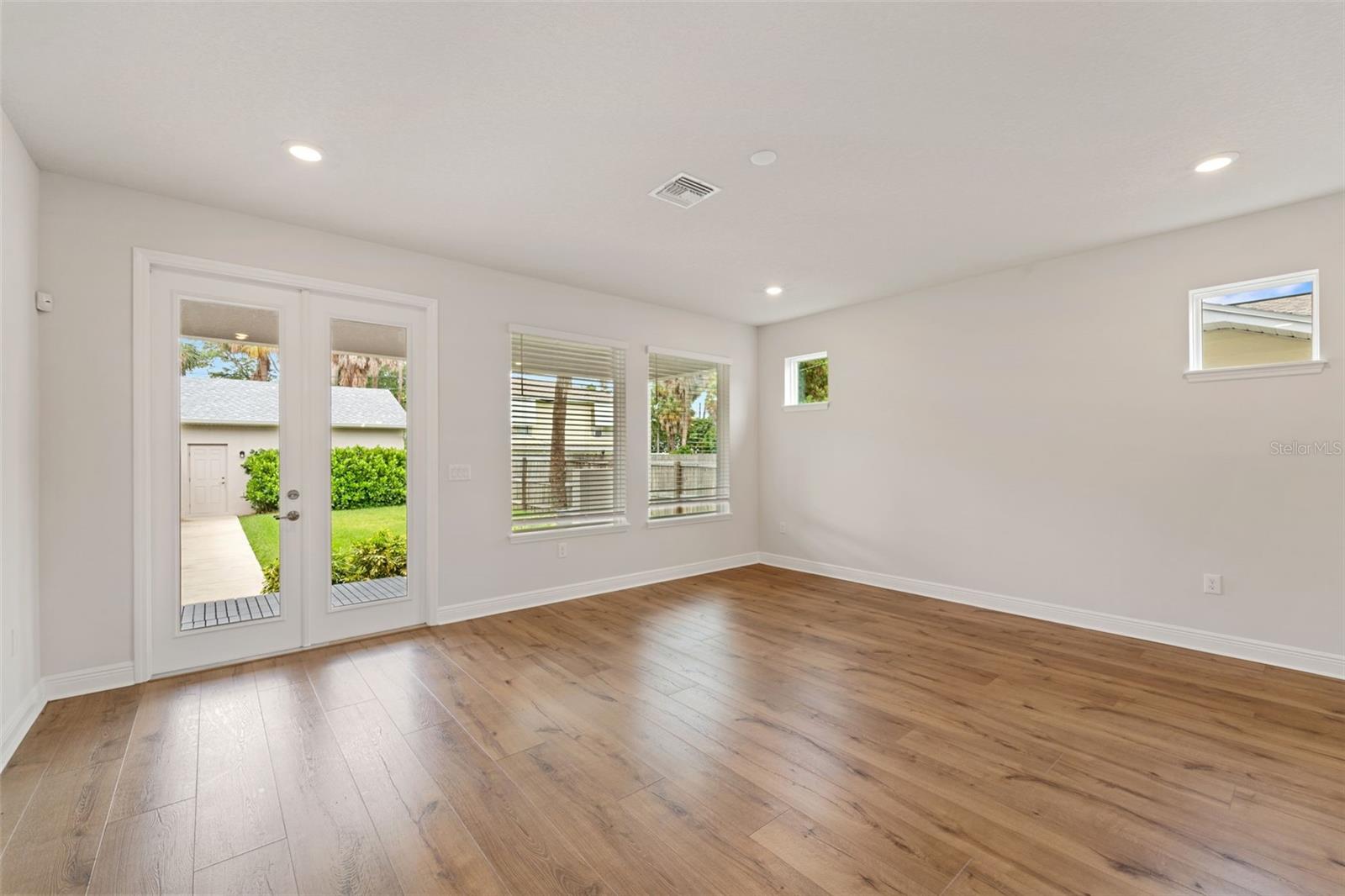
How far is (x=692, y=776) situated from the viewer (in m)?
2.27

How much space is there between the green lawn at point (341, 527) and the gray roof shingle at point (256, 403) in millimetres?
600

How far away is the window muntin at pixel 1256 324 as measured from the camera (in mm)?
3424

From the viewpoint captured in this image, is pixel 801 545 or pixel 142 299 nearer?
pixel 142 299

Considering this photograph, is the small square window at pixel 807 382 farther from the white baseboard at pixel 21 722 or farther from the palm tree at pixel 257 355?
the white baseboard at pixel 21 722

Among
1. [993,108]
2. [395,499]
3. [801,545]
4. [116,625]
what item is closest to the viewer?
[993,108]

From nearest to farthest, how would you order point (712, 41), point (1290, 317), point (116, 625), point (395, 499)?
point (712, 41) < point (116, 625) < point (1290, 317) < point (395, 499)

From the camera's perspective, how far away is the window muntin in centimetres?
342

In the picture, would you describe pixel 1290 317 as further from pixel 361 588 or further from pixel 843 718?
pixel 361 588

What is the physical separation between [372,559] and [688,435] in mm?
3239

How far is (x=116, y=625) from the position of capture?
123 inches

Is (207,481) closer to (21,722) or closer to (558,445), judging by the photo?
(21,722)

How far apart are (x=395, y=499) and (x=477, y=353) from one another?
1272mm

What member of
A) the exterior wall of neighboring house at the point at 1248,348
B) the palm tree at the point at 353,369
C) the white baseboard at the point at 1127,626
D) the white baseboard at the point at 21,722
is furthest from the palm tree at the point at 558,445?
the exterior wall of neighboring house at the point at 1248,348

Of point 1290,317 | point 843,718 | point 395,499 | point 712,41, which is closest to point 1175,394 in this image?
point 1290,317
